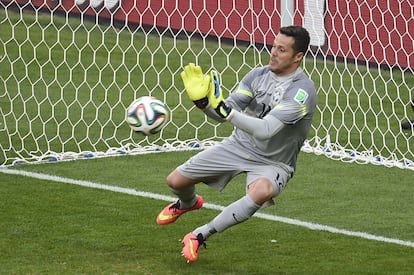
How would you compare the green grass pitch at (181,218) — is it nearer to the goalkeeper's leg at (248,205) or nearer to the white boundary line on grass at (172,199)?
the white boundary line on grass at (172,199)

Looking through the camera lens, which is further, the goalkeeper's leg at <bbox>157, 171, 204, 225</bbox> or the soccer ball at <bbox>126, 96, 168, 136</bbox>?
the goalkeeper's leg at <bbox>157, 171, 204, 225</bbox>

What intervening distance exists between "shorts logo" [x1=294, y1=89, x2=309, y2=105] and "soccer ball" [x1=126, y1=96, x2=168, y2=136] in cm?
85

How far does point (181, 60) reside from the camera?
593 inches

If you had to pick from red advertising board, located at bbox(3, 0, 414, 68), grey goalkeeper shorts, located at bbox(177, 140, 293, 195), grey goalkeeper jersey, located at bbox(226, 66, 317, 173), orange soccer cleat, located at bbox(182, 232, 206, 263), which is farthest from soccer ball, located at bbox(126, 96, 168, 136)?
red advertising board, located at bbox(3, 0, 414, 68)

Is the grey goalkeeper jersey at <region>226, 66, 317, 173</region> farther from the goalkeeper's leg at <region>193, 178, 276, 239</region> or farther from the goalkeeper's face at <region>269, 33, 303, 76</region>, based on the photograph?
the goalkeeper's leg at <region>193, 178, 276, 239</region>

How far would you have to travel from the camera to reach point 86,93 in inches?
569

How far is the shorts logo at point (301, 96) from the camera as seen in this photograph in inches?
297

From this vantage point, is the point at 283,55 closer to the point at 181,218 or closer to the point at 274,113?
the point at 274,113

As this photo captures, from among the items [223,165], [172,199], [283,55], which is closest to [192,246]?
[223,165]

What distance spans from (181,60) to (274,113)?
7.69m

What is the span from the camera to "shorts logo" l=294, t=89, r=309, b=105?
24.7 ft

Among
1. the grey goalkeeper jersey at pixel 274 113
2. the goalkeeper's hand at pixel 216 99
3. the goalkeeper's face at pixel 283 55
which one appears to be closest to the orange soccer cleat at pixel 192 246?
the grey goalkeeper jersey at pixel 274 113

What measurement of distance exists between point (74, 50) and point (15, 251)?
8.46 metres

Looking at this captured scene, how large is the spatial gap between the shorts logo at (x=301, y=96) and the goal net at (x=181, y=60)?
4829 mm
